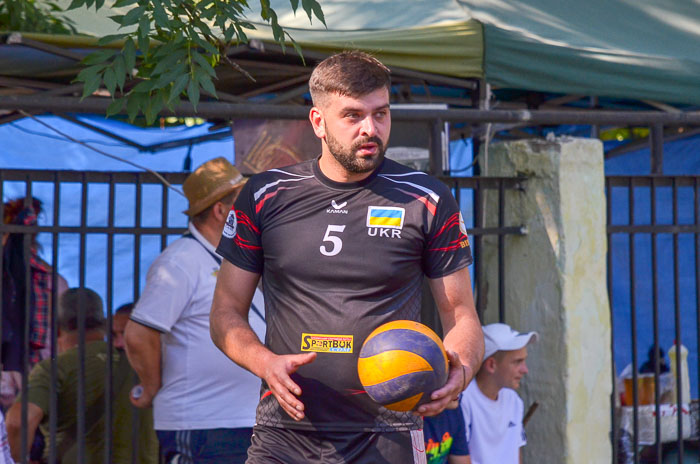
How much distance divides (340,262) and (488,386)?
2227 mm

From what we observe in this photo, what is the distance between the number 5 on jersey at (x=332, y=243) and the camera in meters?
2.95

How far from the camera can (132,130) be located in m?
8.97

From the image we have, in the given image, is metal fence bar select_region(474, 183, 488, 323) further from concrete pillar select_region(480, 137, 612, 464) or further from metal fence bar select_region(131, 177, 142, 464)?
metal fence bar select_region(131, 177, 142, 464)

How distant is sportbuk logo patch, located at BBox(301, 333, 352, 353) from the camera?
2900 millimetres

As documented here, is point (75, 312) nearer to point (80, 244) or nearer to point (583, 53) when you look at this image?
point (80, 244)

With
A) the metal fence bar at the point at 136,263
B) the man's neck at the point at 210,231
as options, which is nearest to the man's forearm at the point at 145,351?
the metal fence bar at the point at 136,263

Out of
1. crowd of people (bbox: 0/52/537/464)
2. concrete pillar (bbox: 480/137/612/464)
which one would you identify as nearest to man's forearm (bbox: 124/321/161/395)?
crowd of people (bbox: 0/52/537/464)

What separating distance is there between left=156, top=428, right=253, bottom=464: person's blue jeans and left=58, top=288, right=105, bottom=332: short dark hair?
5.52 ft

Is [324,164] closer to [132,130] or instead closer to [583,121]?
[583,121]

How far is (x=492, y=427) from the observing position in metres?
4.81

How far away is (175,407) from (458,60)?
8.72 feet

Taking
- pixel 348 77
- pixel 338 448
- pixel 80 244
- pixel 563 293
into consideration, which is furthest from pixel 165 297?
pixel 563 293

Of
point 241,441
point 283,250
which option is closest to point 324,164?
point 283,250

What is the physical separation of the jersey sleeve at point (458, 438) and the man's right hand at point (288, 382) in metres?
1.95
